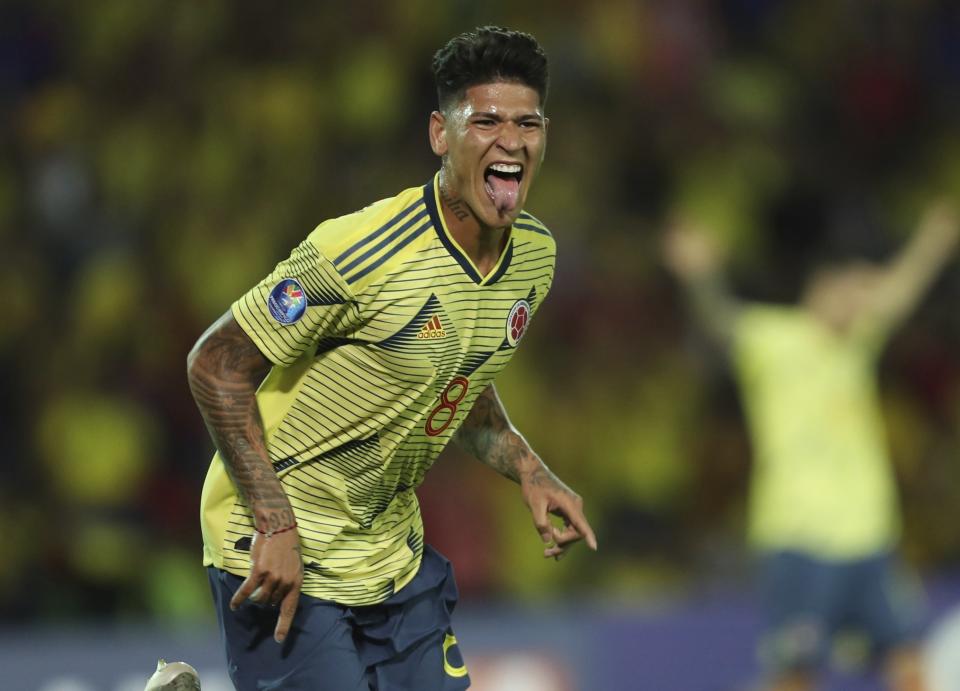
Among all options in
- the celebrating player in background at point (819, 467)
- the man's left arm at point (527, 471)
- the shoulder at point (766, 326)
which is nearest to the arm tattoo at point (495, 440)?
the man's left arm at point (527, 471)

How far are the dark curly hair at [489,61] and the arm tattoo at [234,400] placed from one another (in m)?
0.65

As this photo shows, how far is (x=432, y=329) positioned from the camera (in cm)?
321

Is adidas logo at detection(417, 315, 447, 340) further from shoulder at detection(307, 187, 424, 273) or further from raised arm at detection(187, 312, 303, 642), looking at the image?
raised arm at detection(187, 312, 303, 642)

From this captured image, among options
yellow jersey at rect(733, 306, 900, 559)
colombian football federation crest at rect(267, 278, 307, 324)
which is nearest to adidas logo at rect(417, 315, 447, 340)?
colombian football federation crest at rect(267, 278, 307, 324)

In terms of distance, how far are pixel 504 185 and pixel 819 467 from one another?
3.78 meters

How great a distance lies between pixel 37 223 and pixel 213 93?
1268 millimetres

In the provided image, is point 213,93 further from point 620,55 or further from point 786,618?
point 786,618

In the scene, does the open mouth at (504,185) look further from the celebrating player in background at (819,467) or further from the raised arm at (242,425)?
the celebrating player in background at (819,467)

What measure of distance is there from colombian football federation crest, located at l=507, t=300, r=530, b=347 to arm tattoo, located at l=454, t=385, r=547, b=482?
294 mm

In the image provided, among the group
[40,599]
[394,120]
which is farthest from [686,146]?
[40,599]

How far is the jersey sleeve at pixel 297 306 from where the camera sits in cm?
314

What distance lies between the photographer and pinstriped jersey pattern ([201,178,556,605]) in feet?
10.4

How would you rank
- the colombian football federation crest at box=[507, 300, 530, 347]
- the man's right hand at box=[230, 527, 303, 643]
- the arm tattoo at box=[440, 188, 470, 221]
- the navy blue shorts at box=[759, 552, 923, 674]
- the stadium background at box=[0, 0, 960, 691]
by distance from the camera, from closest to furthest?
1. the man's right hand at box=[230, 527, 303, 643]
2. the arm tattoo at box=[440, 188, 470, 221]
3. the colombian football federation crest at box=[507, 300, 530, 347]
4. the navy blue shorts at box=[759, 552, 923, 674]
5. the stadium background at box=[0, 0, 960, 691]

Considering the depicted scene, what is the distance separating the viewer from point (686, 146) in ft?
30.5
